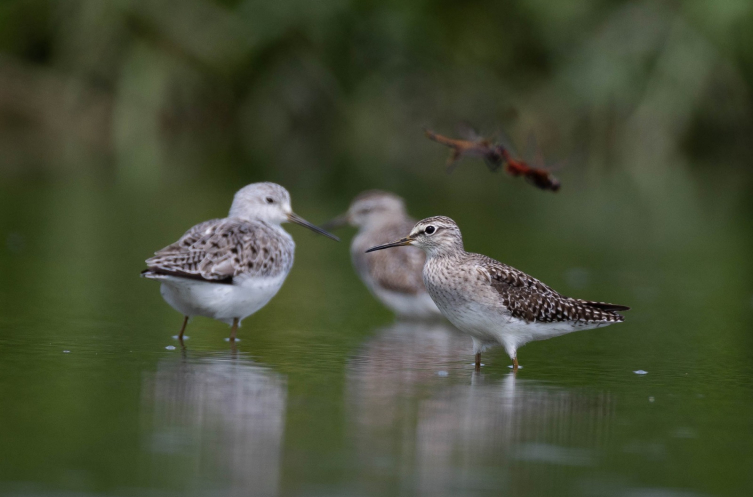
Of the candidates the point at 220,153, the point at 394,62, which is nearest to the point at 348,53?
the point at 394,62

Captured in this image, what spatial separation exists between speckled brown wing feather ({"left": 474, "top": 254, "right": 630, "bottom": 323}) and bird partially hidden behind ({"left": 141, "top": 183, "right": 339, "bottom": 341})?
169cm

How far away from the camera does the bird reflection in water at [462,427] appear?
20.0 feet

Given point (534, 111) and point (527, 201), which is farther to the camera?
point (534, 111)

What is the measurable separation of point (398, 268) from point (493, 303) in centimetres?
338

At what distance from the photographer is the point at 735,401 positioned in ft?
26.6

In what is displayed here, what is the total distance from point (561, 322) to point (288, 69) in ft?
93.3

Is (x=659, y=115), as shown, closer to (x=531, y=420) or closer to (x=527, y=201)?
(x=527, y=201)

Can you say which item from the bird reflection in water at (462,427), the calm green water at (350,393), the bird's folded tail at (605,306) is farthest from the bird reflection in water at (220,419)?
the bird's folded tail at (605,306)

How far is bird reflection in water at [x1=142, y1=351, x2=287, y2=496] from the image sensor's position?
236 inches

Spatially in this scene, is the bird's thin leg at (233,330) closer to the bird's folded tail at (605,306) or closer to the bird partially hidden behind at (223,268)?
the bird partially hidden behind at (223,268)

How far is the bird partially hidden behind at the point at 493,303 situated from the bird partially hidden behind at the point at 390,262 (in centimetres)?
161

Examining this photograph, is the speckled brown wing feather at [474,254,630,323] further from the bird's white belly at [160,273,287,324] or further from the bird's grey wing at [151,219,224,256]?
the bird's grey wing at [151,219,224,256]

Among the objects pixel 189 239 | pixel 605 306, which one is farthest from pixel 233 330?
pixel 605 306

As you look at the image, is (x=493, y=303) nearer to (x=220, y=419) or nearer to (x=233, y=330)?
(x=233, y=330)
